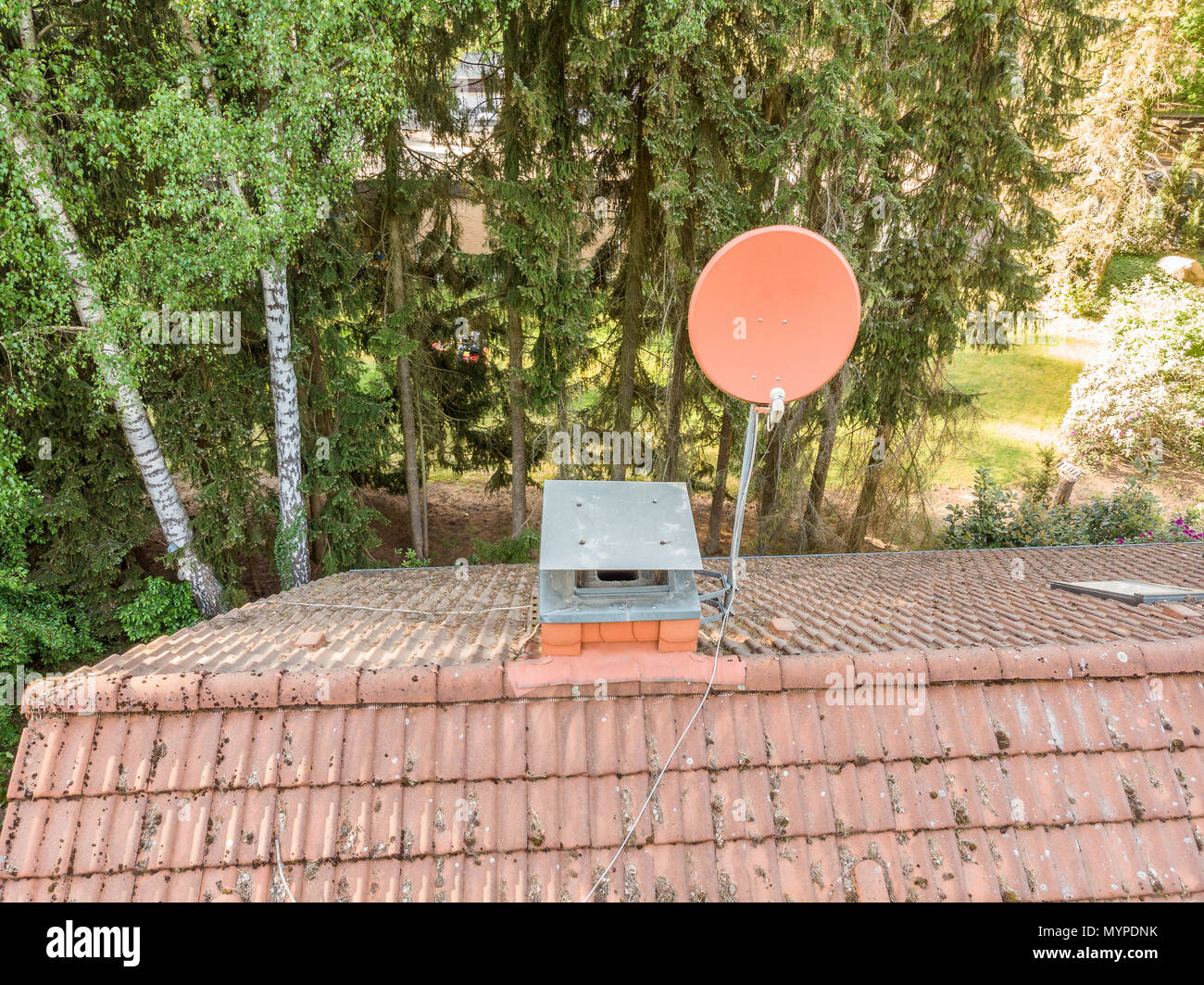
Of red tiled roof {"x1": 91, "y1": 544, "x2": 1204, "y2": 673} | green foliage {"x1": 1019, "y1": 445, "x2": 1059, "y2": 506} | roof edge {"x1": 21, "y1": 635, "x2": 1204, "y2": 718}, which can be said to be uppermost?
roof edge {"x1": 21, "y1": 635, "x2": 1204, "y2": 718}

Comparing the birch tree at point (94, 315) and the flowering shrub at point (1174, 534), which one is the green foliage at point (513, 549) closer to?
the birch tree at point (94, 315)

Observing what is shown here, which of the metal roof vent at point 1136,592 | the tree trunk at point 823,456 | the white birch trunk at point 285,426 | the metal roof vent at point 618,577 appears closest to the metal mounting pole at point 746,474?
the metal roof vent at point 618,577

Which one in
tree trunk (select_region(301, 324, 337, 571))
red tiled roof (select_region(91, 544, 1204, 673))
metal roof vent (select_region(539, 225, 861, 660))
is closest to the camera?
metal roof vent (select_region(539, 225, 861, 660))

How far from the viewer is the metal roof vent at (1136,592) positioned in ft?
14.7

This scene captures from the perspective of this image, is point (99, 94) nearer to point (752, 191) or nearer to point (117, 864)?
point (117, 864)

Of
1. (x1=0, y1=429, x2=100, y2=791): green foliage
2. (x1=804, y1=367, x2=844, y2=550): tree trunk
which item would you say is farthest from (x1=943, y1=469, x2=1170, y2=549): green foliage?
(x1=0, y1=429, x2=100, y2=791): green foliage

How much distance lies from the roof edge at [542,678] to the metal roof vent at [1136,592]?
158cm

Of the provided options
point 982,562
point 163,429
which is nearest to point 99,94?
point 163,429

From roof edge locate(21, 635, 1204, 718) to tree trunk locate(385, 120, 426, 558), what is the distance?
907 cm

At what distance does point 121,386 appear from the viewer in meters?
8.20

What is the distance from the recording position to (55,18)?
281 inches

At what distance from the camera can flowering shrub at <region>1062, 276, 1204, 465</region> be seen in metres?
15.1

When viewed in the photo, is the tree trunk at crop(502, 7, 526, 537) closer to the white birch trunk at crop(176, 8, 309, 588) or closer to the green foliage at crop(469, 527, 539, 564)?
the green foliage at crop(469, 527, 539, 564)

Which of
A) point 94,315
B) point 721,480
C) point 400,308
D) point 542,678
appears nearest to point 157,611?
point 94,315
